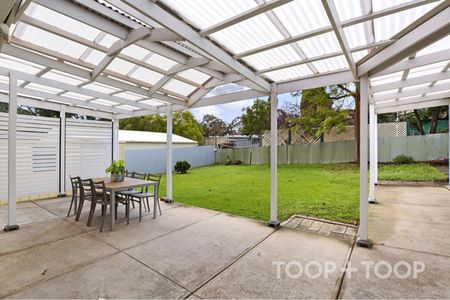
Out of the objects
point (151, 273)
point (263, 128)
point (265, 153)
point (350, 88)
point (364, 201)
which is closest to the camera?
point (151, 273)

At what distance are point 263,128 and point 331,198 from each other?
10.6m

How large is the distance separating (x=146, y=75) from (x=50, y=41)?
1538 mm

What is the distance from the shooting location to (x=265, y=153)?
601 inches

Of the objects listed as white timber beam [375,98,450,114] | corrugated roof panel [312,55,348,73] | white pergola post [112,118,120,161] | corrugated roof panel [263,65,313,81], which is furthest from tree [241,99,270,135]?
corrugated roof panel [312,55,348,73]

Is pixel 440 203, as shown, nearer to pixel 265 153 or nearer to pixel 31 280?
pixel 31 280

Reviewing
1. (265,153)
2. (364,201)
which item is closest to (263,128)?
(265,153)

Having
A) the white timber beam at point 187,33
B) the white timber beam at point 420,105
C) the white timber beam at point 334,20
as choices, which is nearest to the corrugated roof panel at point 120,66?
the white timber beam at point 187,33

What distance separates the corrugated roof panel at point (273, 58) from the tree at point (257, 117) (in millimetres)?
12588

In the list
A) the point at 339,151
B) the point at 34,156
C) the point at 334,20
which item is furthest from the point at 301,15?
the point at 339,151

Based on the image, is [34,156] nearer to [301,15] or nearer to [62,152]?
[62,152]

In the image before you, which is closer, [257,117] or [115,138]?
[115,138]

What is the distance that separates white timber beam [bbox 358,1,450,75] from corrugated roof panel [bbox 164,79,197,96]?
132 inches

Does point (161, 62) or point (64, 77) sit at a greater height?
point (161, 62)

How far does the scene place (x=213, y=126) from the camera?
2891 cm
